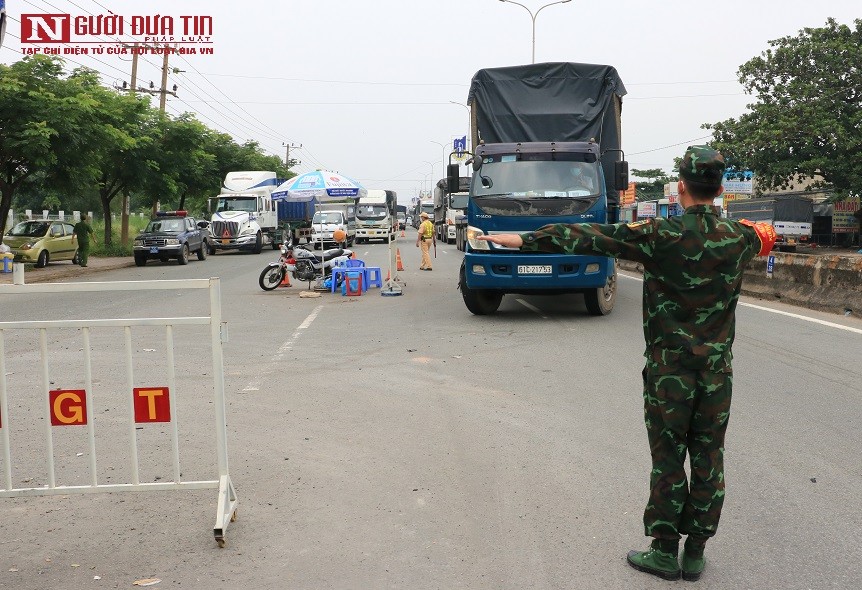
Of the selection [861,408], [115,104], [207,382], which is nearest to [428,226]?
[115,104]

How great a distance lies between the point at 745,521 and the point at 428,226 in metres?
20.0

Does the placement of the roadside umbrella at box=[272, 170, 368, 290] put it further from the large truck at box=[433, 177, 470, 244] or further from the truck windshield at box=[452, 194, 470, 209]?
the truck windshield at box=[452, 194, 470, 209]

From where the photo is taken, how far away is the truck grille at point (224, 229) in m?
36.8

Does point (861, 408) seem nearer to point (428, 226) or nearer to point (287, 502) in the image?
point (287, 502)

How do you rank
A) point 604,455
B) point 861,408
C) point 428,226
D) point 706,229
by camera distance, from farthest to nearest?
point 428,226
point 861,408
point 604,455
point 706,229

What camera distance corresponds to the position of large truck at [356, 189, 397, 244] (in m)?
46.7

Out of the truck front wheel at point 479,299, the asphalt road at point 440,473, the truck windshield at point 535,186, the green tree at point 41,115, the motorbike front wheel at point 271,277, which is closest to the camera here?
the asphalt road at point 440,473

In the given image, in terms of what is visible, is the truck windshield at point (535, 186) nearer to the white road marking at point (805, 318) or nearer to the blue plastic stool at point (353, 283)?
the white road marking at point (805, 318)

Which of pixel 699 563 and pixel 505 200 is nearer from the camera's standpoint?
pixel 699 563

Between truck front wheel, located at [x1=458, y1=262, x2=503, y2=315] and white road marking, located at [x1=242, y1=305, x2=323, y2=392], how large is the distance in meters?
2.38

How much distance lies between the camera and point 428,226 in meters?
23.9

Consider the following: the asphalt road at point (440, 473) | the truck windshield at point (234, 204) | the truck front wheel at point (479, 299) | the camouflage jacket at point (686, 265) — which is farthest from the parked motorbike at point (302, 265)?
the truck windshield at point (234, 204)

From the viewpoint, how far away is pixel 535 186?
12.1 m

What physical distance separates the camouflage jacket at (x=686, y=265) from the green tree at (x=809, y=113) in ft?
113
